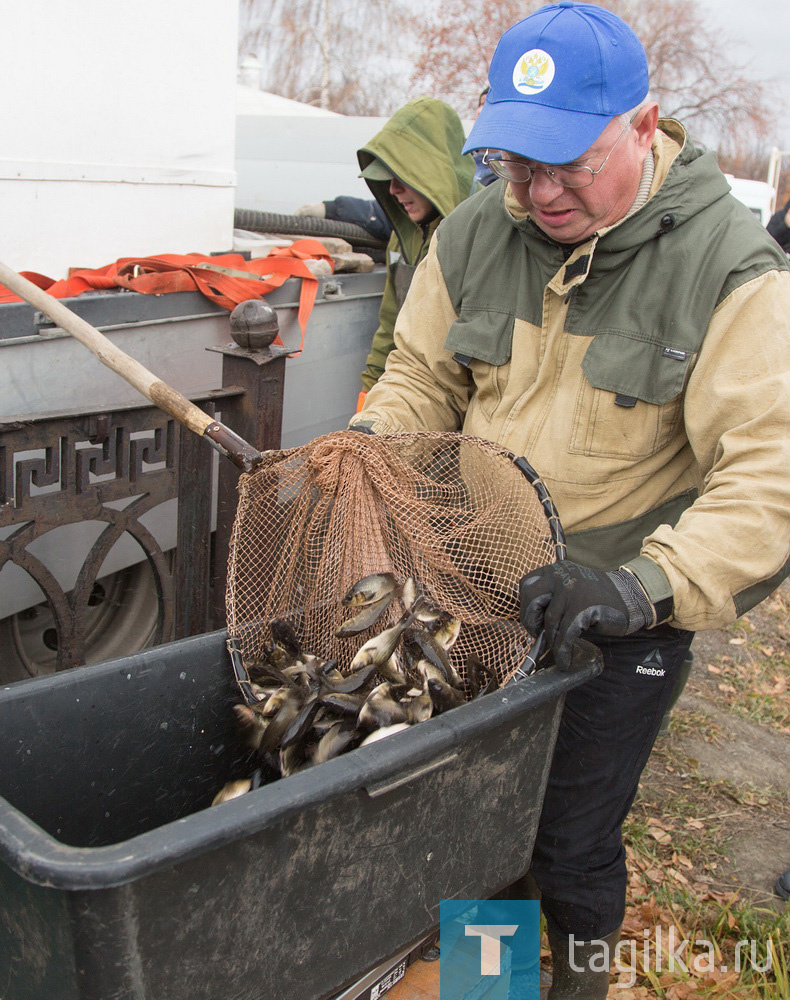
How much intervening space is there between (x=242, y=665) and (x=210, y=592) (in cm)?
155

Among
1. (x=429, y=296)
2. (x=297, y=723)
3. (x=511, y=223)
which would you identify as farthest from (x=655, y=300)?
(x=297, y=723)

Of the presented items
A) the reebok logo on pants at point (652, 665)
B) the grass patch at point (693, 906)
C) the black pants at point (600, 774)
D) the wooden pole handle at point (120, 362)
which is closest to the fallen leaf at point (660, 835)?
the grass patch at point (693, 906)

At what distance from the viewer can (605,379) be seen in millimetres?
2209

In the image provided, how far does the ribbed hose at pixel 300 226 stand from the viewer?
17.6 feet

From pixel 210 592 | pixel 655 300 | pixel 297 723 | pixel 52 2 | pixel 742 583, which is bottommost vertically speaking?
pixel 210 592

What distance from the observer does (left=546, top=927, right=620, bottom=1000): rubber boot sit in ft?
8.15

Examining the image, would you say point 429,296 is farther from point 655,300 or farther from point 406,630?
point 406,630

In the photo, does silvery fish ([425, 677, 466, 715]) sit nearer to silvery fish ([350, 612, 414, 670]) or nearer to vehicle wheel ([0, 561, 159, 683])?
silvery fish ([350, 612, 414, 670])

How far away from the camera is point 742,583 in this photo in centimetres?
196

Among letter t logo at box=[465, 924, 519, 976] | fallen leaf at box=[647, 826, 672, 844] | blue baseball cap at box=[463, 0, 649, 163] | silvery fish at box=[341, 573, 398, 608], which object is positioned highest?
→ blue baseball cap at box=[463, 0, 649, 163]

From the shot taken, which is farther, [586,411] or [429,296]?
[429,296]

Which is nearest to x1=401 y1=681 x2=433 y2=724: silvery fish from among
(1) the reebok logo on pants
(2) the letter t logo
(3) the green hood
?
(1) the reebok logo on pants

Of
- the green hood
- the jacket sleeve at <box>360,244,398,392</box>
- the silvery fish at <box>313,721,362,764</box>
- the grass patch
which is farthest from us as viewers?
the jacket sleeve at <box>360,244,398,392</box>

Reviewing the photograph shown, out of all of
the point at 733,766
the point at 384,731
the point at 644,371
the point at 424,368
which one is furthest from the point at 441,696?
the point at 733,766
